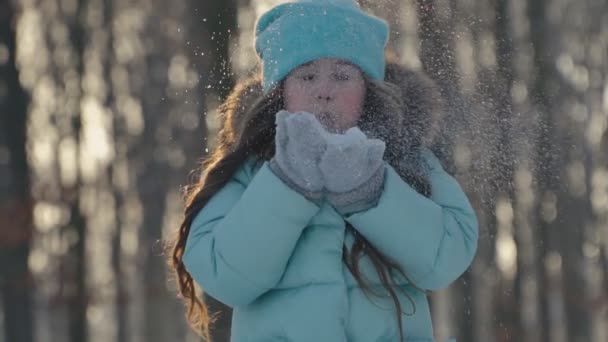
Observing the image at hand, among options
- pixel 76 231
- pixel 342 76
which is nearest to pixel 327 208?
pixel 342 76

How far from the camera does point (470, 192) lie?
20.3 ft

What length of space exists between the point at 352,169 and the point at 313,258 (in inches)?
10.1

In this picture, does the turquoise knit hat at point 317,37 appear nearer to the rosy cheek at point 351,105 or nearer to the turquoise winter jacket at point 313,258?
the rosy cheek at point 351,105

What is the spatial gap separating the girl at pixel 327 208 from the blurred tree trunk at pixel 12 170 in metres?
13.3

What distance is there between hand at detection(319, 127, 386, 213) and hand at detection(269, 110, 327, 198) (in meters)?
0.02

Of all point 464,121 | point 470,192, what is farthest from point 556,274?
point 464,121

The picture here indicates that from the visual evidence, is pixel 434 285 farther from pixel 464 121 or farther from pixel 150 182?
pixel 150 182

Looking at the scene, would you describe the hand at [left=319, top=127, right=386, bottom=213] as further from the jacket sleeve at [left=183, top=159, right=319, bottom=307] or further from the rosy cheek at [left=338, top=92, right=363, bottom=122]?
the rosy cheek at [left=338, top=92, right=363, bottom=122]

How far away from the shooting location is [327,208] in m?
3.51

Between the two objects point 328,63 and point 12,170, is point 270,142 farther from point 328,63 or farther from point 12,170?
point 12,170

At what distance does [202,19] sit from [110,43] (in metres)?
7.76

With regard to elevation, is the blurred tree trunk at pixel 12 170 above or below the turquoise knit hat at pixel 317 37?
below

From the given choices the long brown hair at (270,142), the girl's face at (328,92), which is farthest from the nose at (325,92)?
the long brown hair at (270,142)

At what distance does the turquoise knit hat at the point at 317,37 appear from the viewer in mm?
3641
